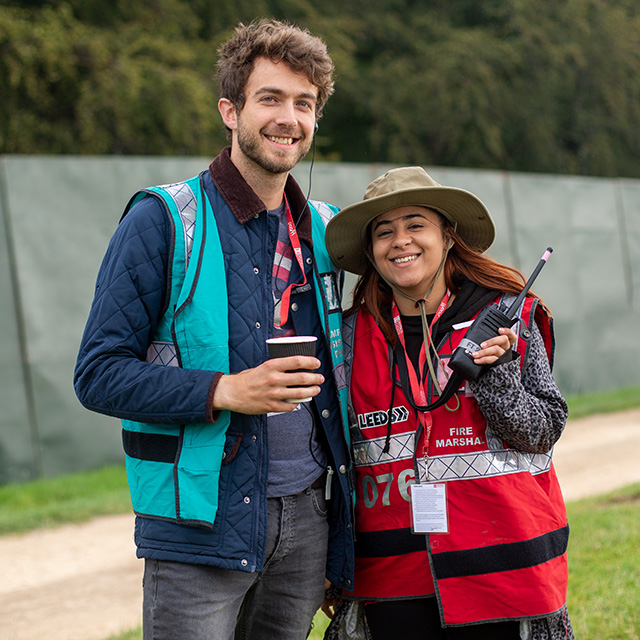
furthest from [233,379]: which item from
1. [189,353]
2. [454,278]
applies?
[454,278]

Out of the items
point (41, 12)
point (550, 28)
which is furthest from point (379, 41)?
point (41, 12)

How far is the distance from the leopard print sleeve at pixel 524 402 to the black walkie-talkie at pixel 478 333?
63 mm

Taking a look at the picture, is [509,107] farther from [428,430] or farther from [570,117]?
[428,430]

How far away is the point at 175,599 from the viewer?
2.56 meters

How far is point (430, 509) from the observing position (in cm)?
280

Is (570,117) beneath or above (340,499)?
above

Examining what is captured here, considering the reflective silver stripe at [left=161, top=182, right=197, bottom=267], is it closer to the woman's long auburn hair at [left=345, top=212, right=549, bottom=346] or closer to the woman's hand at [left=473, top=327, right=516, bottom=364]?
the woman's long auburn hair at [left=345, top=212, right=549, bottom=346]

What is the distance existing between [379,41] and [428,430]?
64.9 ft

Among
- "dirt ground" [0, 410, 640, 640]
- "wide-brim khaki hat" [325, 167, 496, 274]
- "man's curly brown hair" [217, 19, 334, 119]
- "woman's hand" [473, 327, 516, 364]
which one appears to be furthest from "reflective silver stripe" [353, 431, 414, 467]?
"dirt ground" [0, 410, 640, 640]

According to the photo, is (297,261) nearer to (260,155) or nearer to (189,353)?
(260,155)

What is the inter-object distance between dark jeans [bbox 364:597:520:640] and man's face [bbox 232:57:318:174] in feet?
4.97

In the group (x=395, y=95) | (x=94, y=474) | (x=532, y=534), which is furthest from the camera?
(x=395, y=95)

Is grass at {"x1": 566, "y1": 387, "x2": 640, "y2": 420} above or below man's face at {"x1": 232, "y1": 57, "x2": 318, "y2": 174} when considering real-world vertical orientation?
below

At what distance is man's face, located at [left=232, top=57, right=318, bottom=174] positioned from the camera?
2.87m
